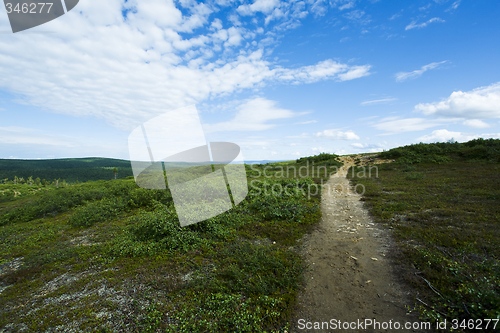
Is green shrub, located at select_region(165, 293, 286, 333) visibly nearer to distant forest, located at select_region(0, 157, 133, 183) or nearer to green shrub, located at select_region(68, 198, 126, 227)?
green shrub, located at select_region(68, 198, 126, 227)

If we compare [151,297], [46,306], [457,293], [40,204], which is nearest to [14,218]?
[40,204]

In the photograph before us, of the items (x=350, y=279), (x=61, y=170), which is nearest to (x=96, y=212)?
(x=350, y=279)

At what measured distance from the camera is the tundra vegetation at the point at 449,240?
12.1 ft

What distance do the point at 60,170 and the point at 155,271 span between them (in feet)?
185

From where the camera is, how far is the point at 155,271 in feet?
18.1

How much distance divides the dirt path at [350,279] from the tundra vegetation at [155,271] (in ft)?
1.46

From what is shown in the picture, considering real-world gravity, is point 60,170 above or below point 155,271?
above

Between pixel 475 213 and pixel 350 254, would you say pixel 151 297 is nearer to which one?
pixel 350 254

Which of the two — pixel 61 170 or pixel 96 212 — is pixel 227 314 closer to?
pixel 96 212

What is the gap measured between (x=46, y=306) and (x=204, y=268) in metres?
3.36

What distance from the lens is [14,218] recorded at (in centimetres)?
1071

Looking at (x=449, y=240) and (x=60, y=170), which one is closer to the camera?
(x=449, y=240)

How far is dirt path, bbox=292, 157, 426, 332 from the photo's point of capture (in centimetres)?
395

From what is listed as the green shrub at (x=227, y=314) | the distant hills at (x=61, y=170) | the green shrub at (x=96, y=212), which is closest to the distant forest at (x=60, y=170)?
the distant hills at (x=61, y=170)
